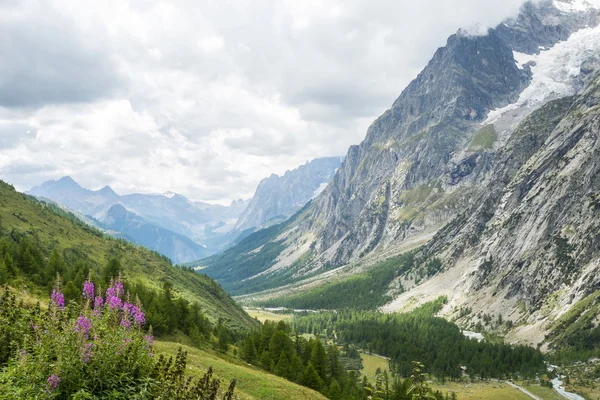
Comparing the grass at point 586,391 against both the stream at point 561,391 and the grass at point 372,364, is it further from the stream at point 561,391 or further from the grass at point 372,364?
the grass at point 372,364

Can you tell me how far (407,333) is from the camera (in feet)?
581

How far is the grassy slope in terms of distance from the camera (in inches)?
4599

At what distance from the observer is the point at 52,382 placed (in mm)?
15219

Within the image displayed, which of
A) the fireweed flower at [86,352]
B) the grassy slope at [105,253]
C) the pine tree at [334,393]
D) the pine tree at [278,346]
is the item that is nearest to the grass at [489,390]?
the grassy slope at [105,253]

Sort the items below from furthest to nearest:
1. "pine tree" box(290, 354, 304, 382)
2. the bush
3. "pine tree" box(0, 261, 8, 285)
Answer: "pine tree" box(290, 354, 304, 382) < "pine tree" box(0, 261, 8, 285) < the bush

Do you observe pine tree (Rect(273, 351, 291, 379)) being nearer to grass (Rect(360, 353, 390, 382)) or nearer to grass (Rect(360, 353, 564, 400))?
grass (Rect(360, 353, 564, 400))

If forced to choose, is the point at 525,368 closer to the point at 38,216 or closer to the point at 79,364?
the point at 79,364

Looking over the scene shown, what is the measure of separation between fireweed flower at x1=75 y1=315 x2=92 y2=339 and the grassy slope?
96298 millimetres

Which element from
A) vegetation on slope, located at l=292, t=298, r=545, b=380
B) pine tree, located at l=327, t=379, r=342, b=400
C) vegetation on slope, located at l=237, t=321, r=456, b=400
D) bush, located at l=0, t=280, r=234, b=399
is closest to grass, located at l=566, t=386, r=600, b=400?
vegetation on slope, located at l=292, t=298, r=545, b=380

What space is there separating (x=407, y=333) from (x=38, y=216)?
152m

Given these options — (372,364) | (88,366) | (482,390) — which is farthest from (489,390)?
(88,366)

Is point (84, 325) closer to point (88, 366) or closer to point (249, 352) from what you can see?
point (88, 366)

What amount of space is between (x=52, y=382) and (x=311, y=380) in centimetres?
4764

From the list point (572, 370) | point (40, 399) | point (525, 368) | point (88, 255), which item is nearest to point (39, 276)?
point (40, 399)
